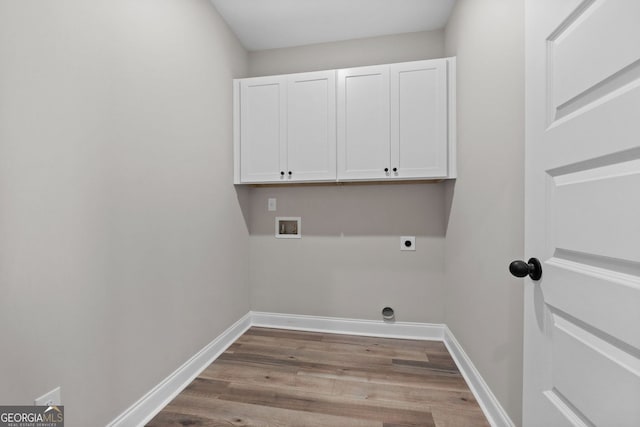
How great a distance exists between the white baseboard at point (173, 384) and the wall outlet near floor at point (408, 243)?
1.62 meters

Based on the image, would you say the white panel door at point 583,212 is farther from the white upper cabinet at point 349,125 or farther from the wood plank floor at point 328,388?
the white upper cabinet at point 349,125

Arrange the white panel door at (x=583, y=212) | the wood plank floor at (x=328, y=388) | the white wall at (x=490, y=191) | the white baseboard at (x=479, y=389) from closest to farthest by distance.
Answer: the white panel door at (x=583, y=212) < the white wall at (x=490, y=191) < the white baseboard at (x=479, y=389) < the wood plank floor at (x=328, y=388)

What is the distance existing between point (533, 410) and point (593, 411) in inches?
12.7

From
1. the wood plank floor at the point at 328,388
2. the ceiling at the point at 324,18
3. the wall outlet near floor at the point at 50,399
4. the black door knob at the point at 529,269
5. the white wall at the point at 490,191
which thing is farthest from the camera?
the ceiling at the point at 324,18

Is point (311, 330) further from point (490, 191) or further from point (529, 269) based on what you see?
point (529, 269)

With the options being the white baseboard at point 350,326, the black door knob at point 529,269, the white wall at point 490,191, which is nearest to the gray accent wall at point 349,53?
the white wall at point 490,191

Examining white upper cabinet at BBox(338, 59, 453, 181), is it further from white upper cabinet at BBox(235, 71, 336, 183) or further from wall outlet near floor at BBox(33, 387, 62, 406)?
wall outlet near floor at BBox(33, 387, 62, 406)

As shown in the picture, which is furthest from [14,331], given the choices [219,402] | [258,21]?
[258,21]

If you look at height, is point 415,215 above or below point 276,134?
below

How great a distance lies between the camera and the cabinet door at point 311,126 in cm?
234

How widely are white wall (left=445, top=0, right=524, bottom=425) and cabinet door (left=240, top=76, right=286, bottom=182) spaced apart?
1.40 meters

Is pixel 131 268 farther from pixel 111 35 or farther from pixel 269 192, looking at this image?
pixel 269 192

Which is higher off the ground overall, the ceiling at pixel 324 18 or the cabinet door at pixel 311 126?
the ceiling at pixel 324 18

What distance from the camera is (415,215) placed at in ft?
8.20
